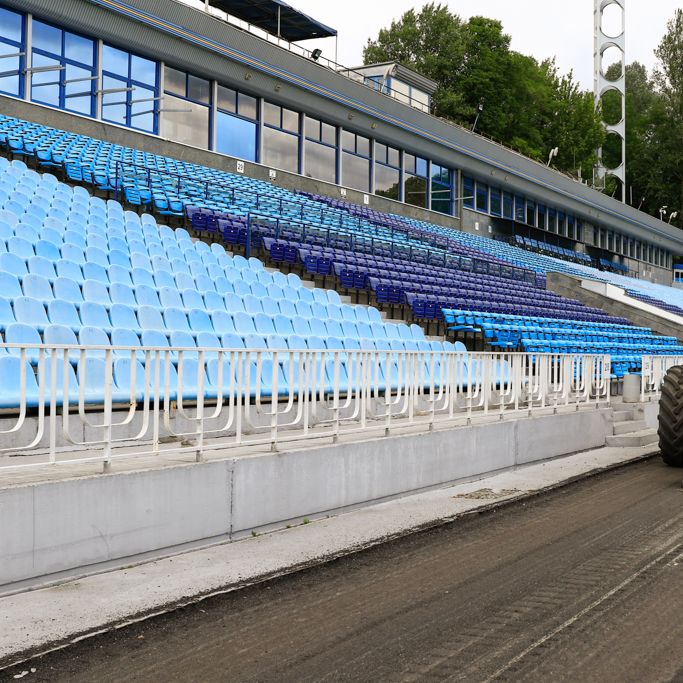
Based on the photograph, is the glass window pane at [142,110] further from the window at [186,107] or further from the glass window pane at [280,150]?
the glass window pane at [280,150]

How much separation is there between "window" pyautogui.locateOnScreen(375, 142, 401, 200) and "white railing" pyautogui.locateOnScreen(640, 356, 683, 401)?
2294cm

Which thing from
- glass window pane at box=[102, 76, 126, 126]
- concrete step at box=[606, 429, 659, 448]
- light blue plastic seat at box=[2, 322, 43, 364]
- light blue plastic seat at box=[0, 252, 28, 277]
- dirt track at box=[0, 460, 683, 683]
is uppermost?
glass window pane at box=[102, 76, 126, 126]

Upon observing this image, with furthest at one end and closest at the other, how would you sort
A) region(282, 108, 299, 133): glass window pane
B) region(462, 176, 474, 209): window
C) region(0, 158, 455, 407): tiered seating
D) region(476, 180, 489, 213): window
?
region(476, 180, 489, 213): window → region(462, 176, 474, 209): window → region(282, 108, 299, 133): glass window pane → region(0, 158, 455, 407): tiered seating

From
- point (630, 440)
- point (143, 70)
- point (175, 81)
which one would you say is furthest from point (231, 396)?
point (175, 81)

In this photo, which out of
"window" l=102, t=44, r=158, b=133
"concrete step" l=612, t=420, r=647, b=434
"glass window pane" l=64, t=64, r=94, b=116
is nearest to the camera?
"concrete step" l=612, t=420, r=647, b=434

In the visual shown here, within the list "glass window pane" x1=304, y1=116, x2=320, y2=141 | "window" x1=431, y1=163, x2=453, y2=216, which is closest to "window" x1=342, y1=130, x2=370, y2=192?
"glass window pane" x1=304, y1=116, x2=320, y2=141

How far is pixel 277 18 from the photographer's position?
3566cm

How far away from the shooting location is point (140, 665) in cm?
389

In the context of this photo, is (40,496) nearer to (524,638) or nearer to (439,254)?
(524,638)

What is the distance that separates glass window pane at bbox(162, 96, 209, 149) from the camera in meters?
27.3

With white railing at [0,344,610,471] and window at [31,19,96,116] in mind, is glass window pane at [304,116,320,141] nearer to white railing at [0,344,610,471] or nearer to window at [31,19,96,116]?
window at [31,19,96,116]

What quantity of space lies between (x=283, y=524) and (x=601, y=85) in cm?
7394

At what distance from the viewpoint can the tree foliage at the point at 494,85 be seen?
70.4 metres

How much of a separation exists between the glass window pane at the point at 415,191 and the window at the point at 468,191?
12.1ft
